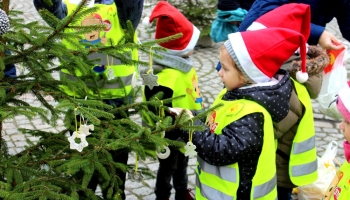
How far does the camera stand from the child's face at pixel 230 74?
236cm

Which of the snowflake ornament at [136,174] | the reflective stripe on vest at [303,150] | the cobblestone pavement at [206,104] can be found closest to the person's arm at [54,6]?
the cobblestone pavement at [206,104]

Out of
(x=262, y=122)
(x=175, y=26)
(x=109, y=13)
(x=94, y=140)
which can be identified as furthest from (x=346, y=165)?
(x=109, y=13)

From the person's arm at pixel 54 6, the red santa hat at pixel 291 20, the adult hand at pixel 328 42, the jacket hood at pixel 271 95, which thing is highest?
the red santa hat at pixel 291 20

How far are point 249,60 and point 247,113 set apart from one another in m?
0.26

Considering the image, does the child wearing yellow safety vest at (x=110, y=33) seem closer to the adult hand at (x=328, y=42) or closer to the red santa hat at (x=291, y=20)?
the red santa hat at (x=291, y=20)

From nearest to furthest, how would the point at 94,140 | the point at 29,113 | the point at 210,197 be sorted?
the point at 29,113
the point at 94,140
the point at 210,197

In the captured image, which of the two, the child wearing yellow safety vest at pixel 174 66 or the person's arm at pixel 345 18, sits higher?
the person's arm at pixel 345 18

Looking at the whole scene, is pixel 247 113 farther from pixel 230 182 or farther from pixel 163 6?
pixel 163 6

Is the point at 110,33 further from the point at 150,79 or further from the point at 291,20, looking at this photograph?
the point at 291,20

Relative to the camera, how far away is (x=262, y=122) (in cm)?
228

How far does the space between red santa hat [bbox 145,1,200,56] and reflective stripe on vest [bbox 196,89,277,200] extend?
823 millimetres

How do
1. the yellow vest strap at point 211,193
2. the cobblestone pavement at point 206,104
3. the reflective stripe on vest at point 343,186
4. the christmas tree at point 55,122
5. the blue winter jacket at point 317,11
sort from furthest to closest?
the cobblestone pavement at point 206,104 → the blue winter jacket at point 317,11 → the yellow vest strap at point 211,193 → the reflective stripe on vest at point 343,186 → the christmas tree at point 55,122

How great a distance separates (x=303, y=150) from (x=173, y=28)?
113 cm

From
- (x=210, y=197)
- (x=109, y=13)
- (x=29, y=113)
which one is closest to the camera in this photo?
(x=29, y=113)
